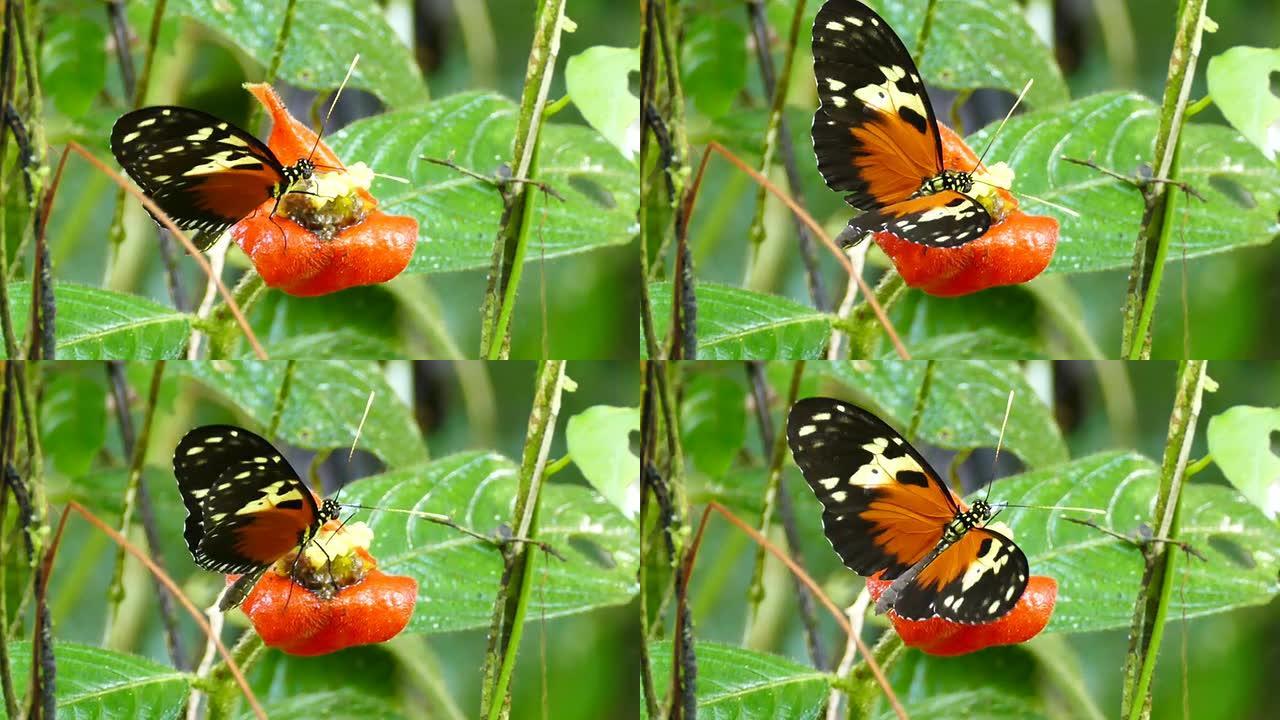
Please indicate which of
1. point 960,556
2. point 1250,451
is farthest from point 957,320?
point 1250,451

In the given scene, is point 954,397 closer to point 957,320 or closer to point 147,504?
point 957,320

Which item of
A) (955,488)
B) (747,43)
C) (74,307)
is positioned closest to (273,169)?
(74,307)

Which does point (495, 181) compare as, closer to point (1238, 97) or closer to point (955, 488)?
point (955, 488)

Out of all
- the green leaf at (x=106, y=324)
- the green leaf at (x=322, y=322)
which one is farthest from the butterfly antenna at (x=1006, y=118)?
the green leaf at (x=106, y=324)

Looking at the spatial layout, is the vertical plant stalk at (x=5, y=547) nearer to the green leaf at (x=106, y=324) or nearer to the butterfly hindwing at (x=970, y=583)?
the green leaf at (x=106, y=324)

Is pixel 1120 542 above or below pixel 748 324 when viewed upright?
below

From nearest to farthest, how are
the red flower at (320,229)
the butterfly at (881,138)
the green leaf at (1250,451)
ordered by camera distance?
the butterfly at (881,138), the red flower at (320,229), the green leaf at (1250,451)
